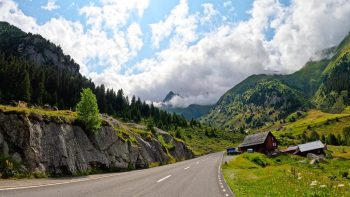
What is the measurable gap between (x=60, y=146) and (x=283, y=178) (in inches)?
911

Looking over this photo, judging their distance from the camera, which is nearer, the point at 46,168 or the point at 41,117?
the point at 46,168

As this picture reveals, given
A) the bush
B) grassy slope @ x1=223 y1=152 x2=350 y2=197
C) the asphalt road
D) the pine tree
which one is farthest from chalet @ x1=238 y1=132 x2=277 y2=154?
the asphalt road

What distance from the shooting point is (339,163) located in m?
88.8

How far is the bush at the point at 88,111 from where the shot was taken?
141 feet

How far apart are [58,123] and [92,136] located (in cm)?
799

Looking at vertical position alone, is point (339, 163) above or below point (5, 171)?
below

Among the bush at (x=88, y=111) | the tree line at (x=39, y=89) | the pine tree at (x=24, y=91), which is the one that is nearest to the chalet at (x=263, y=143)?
the tree line at (x=39, y=89)

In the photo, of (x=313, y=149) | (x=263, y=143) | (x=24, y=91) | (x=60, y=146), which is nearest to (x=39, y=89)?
(x=24, y=91)

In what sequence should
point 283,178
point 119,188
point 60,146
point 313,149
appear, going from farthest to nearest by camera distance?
point 313,149
point 60,146
point 283,178
point 119,188

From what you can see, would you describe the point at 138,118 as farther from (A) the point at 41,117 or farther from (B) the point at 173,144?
(A) the point at 41,117

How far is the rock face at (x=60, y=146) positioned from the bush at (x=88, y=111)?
1.26m

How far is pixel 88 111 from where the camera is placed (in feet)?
143

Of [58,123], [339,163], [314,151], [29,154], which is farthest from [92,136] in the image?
[314,151]

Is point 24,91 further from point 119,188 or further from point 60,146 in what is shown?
point 119,188
